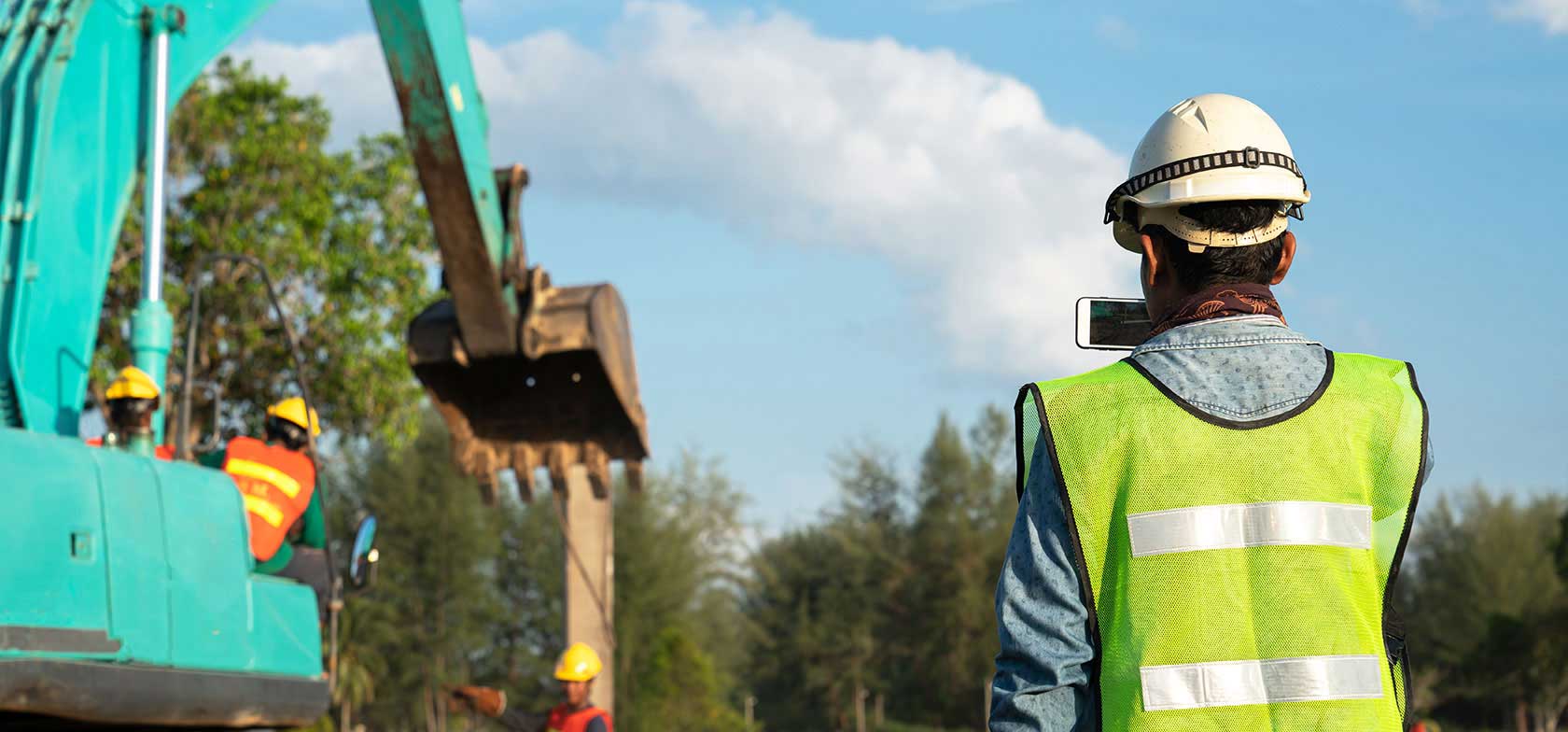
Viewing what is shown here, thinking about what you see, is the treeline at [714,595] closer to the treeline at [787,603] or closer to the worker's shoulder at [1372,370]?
the treeline at [787,603]

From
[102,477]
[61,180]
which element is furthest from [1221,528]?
[61,180]

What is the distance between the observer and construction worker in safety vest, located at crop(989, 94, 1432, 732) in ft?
7.39

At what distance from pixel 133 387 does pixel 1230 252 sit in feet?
17.0

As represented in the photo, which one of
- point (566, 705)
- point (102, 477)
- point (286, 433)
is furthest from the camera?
point (566, 705)

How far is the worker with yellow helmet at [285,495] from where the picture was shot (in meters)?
7.36

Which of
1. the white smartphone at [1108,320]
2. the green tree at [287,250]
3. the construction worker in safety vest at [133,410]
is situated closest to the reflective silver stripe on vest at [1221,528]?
the white smartphone at [1108,320]

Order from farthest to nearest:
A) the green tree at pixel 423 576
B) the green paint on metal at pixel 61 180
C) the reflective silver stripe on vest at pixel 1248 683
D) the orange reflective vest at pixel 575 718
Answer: the green tree at pixel 423 576 → the orange reflective vest at pixel 575 718 → the green paint on metal at pixel 61 180 → the reflective silver stripe on vest at pixel 1248 683

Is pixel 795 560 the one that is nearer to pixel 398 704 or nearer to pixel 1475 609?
pixel 398 704

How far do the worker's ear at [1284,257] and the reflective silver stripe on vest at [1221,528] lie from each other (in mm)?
394

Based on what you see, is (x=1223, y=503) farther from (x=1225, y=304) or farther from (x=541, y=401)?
(x=541, y=401)

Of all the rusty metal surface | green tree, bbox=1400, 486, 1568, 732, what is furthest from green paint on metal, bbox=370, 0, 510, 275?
green tree, bbox=1400, 486, 1568, 732

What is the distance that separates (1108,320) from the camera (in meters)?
2.92

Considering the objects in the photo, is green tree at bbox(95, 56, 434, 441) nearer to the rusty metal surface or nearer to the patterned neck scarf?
the rusty metal surface

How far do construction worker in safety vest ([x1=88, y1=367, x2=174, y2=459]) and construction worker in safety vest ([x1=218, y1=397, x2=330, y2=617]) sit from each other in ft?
1.77
